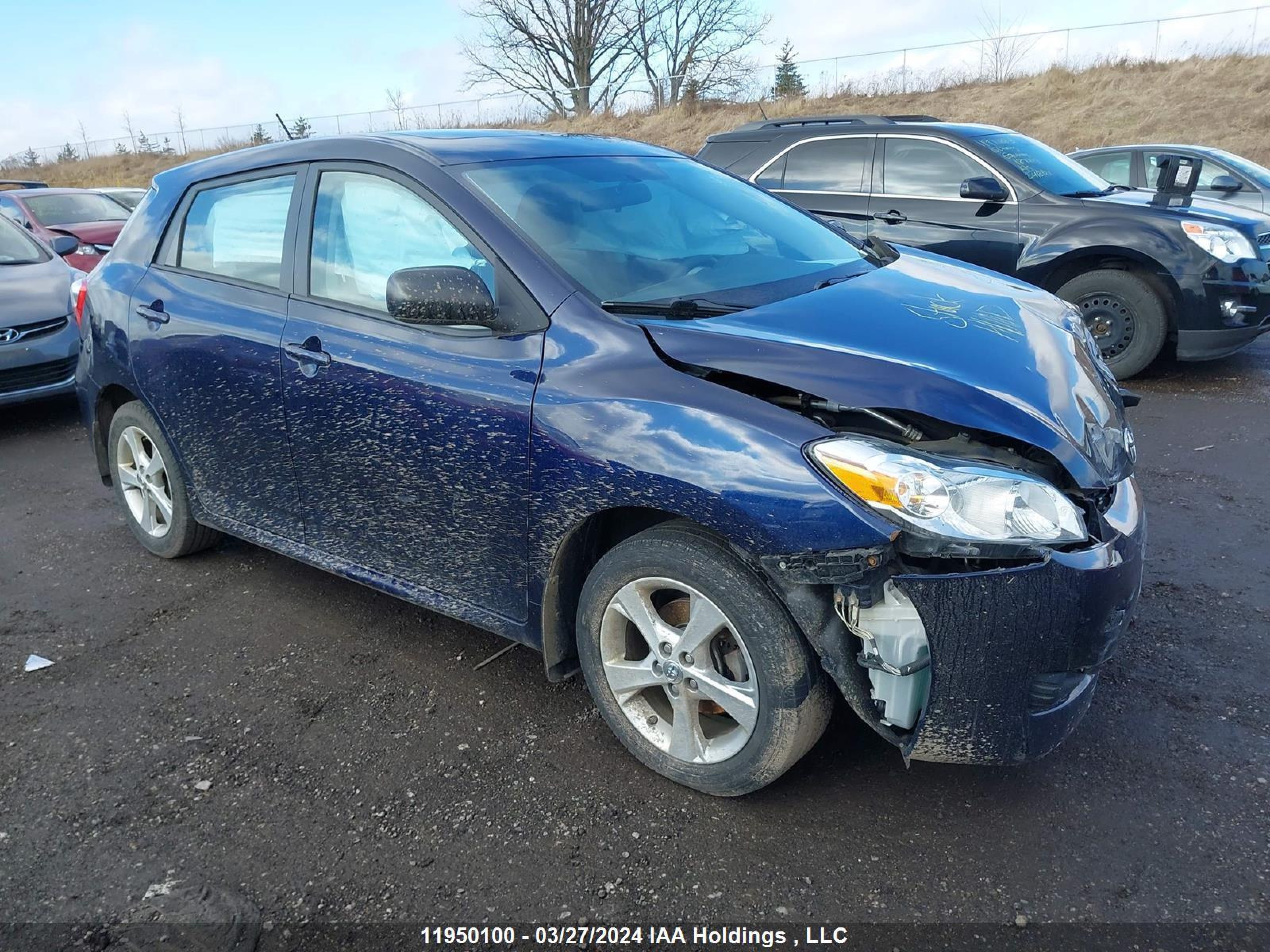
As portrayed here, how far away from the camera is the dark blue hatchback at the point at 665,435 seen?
7.36 feet

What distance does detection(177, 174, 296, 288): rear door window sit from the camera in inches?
139

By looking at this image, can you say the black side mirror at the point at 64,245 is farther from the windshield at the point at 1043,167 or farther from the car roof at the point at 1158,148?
the car roof at the point at 1158,148

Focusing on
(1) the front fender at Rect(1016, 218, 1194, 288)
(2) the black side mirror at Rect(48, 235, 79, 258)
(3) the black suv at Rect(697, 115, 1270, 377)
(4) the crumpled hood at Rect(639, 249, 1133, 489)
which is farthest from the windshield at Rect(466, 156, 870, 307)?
(2) the black side mirror at Rect(48, 235, 79, 258)

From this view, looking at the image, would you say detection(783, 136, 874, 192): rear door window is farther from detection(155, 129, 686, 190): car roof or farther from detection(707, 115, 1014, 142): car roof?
detection(155, 129, 686, 190): car roof

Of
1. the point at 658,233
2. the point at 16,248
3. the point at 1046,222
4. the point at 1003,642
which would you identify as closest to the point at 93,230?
the point at 16,248

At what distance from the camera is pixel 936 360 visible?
8.11 feet

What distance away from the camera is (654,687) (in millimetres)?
2775

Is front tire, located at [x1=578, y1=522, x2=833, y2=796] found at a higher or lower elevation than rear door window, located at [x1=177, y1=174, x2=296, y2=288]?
lower

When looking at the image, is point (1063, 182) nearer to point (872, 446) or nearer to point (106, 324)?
point (872, 446)

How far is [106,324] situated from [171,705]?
6.28 feet

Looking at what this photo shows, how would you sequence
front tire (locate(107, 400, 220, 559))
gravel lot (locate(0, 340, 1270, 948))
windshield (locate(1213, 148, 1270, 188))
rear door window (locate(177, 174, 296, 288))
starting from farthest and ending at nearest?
windshield (locate(1213, 148, 1270, 188)) < front tire (locate(107, 400, 220, 559)) < rear door window (locate(177, 174, 296, 288)) < gravel lot (locate(0, 340, 1270, 948))

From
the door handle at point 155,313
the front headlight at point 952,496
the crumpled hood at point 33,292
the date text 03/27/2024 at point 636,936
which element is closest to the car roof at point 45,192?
the crumpled hood at point 33,292

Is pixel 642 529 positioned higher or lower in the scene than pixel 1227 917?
higher

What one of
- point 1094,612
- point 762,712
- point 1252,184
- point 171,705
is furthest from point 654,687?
point 1252,184
